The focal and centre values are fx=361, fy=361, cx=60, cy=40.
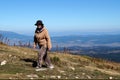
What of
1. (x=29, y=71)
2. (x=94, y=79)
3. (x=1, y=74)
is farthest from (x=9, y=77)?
(x=94, y=79)

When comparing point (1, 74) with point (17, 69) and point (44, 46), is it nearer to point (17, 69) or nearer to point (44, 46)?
point (17, 69)

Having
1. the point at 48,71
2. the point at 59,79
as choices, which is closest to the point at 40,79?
the point at 59,79

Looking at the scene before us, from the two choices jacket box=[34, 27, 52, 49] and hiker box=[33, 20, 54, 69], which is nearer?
hiker box=[33, 20, 54, 69]

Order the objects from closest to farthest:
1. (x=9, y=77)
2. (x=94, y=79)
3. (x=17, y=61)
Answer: (x=9, y=77)
(x=94, y=79)
(x=17, y=61)

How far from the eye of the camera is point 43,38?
22812mm

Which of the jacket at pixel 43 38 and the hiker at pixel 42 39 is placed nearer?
the hiker at pixel 42 39

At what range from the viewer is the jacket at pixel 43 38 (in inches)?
890

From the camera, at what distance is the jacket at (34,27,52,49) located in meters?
22.6

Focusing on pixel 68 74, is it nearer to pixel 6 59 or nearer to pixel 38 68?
pixel 38 68

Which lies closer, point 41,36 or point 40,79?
point 40,79

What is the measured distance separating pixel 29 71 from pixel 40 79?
7.79 feet

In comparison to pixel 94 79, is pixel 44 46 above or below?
above

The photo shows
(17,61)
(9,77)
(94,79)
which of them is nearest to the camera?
(9,77)

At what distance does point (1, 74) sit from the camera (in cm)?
2106
